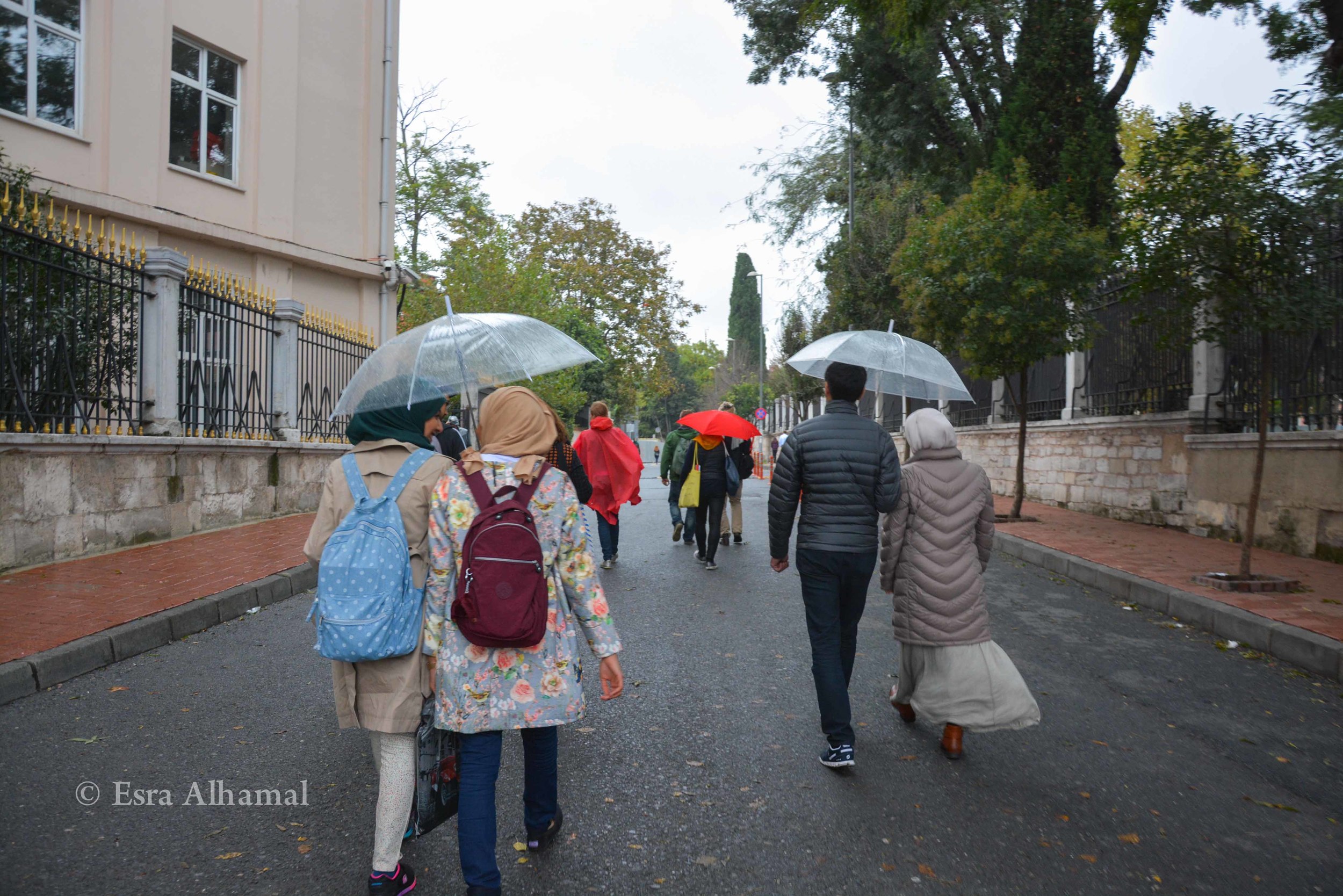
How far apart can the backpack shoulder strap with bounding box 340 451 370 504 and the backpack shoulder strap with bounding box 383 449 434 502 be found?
2.4 inches

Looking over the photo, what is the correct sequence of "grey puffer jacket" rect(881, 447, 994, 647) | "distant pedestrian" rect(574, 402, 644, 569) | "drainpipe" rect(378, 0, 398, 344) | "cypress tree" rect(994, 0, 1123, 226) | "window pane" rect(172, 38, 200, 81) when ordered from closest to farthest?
"grey puffer jacket" rect(881, 447, 994, 647)
"distant pedestrian" rect(574, 402, 644, 569)
"cypress tree" rect(994, 0, 1123, 226)
"window pane" rect(172, 38, 200, 81)
"drainpipe" rect(378, 0, 398, 344)

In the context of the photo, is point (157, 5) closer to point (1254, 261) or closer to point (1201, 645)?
point (1254, 261)

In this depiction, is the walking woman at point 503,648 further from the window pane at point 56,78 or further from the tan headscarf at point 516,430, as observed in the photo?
the window pane at point 56,78

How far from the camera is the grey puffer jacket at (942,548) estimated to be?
4.34m

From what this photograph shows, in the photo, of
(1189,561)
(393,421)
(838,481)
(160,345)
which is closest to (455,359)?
(393,421)

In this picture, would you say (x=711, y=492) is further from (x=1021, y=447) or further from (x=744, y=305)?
(x=744, y=305)

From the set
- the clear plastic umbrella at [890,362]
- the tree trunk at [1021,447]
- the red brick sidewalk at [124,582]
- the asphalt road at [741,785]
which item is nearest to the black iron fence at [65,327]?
the red brick sidewalk at [124,582]

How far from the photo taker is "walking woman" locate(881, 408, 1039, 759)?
13.9 ft

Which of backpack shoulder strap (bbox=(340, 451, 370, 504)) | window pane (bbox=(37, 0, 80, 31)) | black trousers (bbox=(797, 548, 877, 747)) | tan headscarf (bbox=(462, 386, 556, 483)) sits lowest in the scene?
black trousers (bbox=(797, 548, 877, 747))

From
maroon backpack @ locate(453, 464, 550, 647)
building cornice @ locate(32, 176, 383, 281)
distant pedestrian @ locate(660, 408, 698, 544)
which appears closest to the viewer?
maroon backpack @ locate(453, 464, 550, 647)

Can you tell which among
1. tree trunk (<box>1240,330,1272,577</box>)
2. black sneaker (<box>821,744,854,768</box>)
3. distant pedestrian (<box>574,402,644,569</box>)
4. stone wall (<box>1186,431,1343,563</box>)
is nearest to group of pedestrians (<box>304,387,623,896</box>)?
black sneaker (<box>821,744,854,768</box>)

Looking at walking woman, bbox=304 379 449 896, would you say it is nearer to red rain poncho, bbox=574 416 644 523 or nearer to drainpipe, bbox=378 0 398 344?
red rain poncho, bbox=574 416 644 523

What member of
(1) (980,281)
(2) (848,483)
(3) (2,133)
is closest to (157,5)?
(3) (2,133)

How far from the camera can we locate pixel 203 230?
1480 centimetres
